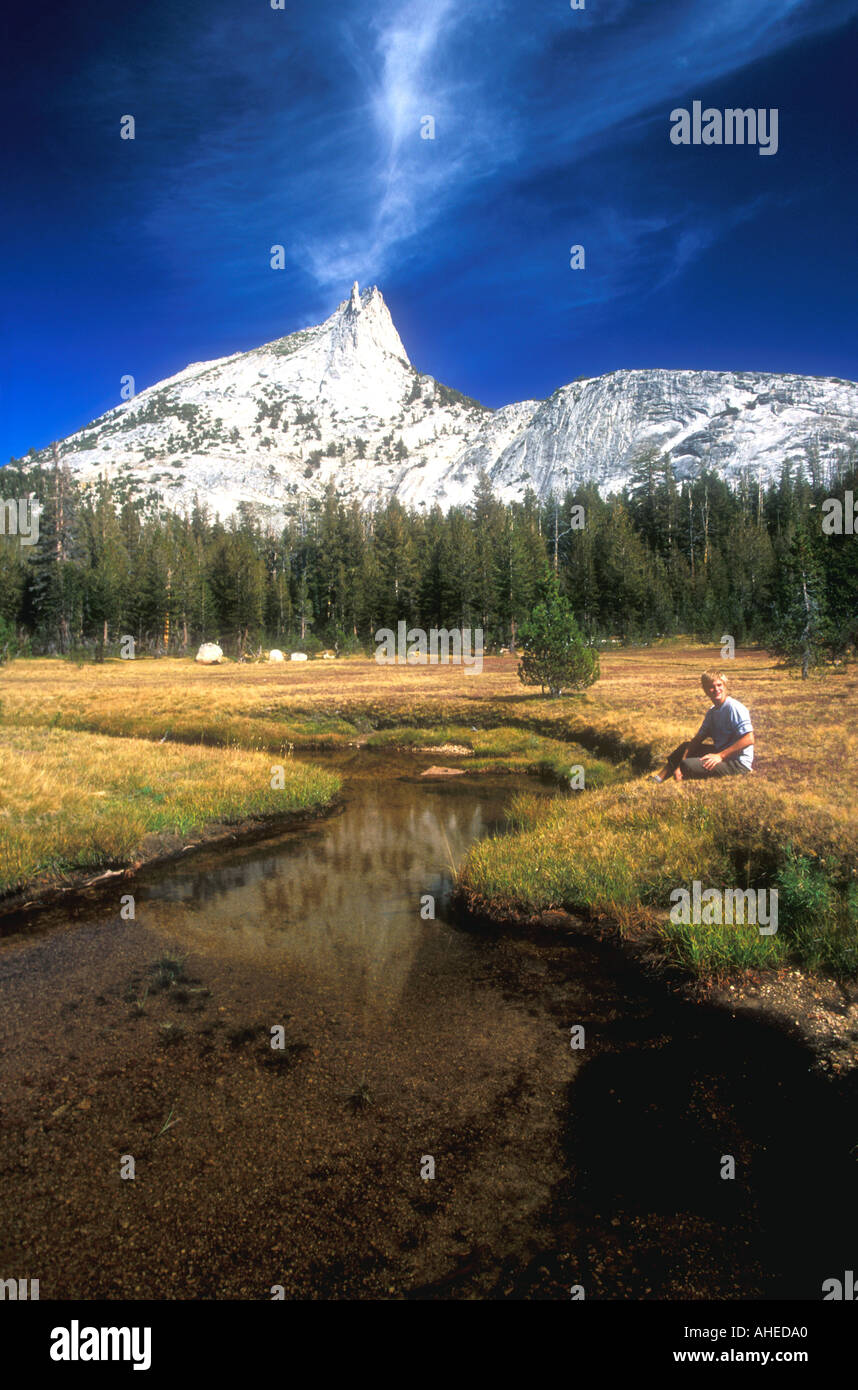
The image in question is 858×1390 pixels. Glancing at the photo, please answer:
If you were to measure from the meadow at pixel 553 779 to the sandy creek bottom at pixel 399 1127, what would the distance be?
184cm

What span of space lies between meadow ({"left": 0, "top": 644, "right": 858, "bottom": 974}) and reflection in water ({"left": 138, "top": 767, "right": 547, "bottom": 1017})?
1559 mm

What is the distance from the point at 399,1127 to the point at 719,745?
39.4 ft

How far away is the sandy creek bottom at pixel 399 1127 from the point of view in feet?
17.5

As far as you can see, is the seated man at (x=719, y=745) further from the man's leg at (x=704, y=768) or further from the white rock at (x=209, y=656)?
the white rock at (x=209, y=656)

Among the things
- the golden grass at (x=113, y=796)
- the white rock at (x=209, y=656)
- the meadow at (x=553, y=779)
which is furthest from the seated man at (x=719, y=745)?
the white rock at (x=209, y=656)

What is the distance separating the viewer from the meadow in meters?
11.3

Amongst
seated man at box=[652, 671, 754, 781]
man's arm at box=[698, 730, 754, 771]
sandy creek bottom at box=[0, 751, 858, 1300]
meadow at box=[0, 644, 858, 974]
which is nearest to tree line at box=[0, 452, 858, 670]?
meadow at box=[0, 644, 858, 974]

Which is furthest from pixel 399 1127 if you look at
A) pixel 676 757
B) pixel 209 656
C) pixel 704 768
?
pixel 209 656

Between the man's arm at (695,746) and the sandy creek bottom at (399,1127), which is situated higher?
the man's arm at (695,746)

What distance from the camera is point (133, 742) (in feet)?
94.3

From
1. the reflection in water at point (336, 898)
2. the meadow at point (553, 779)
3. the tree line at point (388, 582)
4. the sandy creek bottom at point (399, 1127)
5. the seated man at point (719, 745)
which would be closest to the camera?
the sandy creek bottom at point (399, 1127)

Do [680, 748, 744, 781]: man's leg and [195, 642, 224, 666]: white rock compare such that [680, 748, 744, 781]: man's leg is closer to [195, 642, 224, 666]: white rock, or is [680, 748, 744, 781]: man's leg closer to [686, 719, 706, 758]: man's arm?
[686, 719, 706, 758]: man's arm
